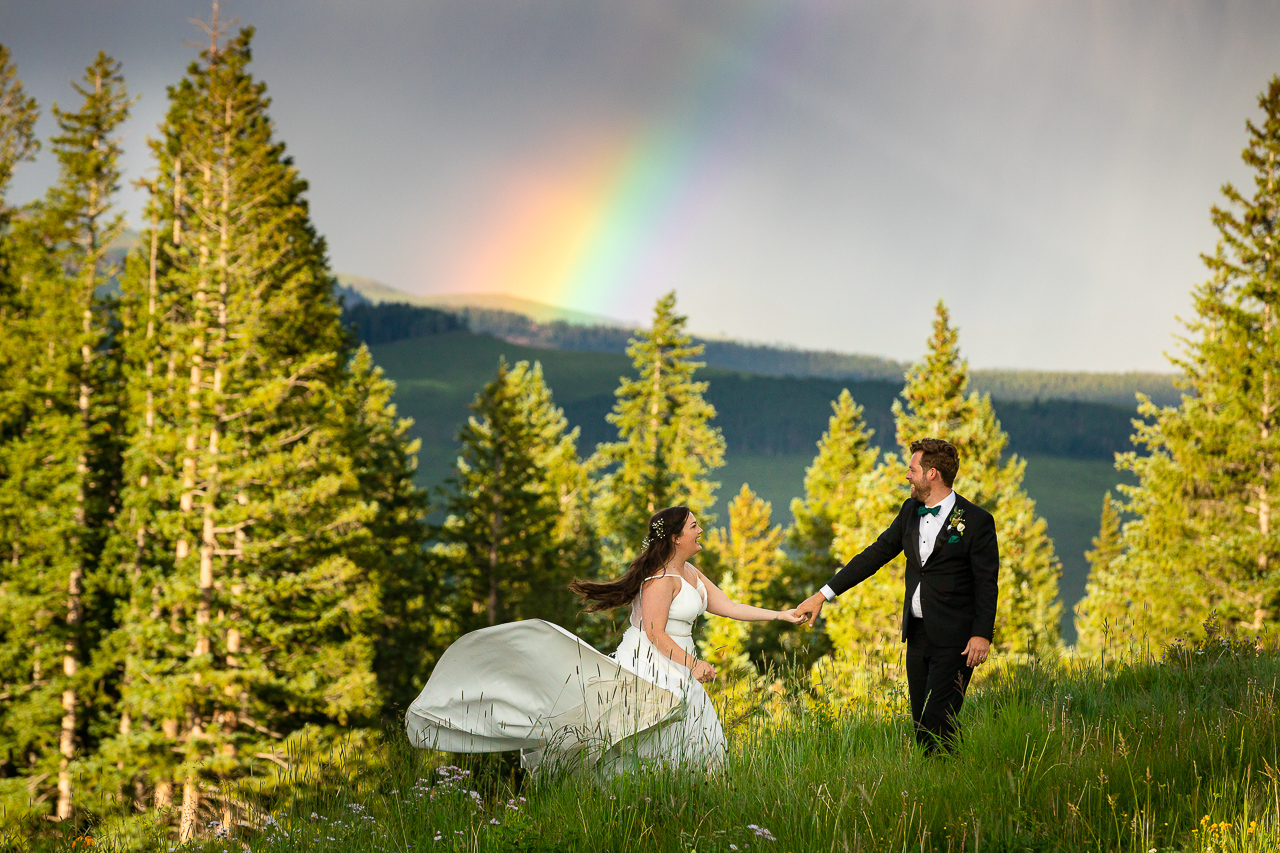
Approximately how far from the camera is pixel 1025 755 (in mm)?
4109

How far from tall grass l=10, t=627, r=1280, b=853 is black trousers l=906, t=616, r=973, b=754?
134mm

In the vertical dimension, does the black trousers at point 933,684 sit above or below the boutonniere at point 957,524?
below

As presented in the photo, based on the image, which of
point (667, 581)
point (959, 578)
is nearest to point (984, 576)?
point (959, 578)

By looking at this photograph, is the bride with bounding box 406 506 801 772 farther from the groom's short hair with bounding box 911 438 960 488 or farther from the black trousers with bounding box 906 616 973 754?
the groom's short hair with bounding box 911 438 960 488

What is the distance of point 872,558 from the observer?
20.7 ft

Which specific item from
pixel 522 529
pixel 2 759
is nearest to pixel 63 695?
pixel 2 759

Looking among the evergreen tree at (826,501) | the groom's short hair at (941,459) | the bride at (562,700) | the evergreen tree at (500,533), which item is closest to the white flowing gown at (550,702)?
the bride at (562,700)

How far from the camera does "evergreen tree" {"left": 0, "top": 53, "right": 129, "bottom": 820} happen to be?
76.8 ft

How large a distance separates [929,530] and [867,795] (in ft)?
8.62

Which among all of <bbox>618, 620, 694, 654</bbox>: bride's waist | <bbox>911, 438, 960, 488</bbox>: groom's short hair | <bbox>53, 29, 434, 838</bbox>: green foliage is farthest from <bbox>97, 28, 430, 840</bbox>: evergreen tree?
<bbox>911, 438, 960, 488</bbox>: groom's short hair

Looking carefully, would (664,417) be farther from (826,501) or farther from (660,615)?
(660,615)

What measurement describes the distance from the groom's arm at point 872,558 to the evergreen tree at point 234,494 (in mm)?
16678

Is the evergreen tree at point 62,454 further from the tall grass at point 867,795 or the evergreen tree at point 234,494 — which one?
the tall grass at point 867,795

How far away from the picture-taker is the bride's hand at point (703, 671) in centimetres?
571
